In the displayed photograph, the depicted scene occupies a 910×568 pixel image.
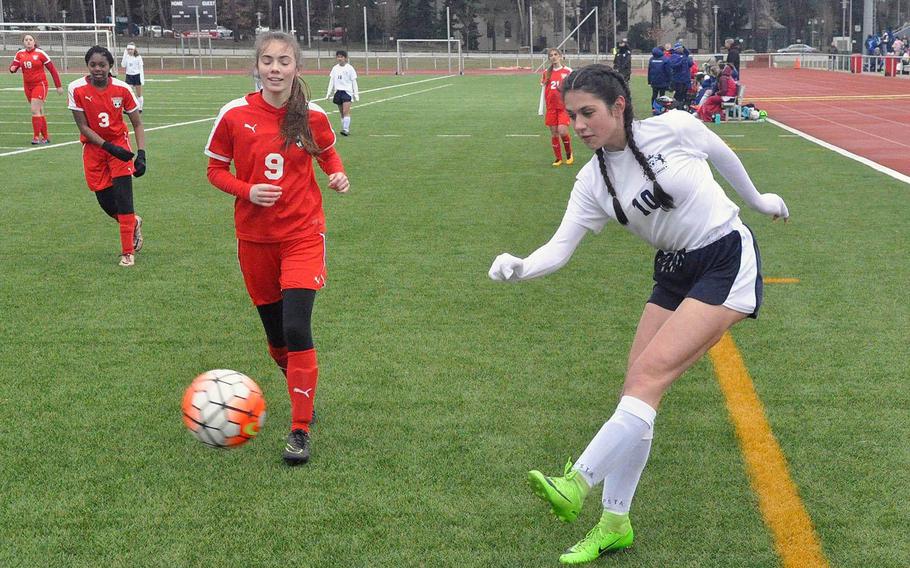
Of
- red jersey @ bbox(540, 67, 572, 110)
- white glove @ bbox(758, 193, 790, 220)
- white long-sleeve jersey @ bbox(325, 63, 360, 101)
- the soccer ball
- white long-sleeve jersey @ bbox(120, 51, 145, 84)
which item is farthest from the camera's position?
white long-sleeve jersey @ bbox(120, 51, 145, 84)

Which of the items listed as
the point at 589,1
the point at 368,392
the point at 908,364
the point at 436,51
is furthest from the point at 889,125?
the point at 589,1

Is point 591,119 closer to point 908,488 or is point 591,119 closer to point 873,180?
point 908,488

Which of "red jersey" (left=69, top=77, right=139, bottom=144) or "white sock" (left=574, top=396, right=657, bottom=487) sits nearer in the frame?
"white sock" (left=574, top=396, right=657, bottom=487)

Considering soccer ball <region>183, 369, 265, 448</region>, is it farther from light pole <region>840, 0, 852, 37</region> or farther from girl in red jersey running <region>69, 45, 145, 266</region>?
light pole <region>840, 0, 852, 37</region>

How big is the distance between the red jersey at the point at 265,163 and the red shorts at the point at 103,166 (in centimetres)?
505

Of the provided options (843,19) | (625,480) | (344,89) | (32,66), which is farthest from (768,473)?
(843,19)

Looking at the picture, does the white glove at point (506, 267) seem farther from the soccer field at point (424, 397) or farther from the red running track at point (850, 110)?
the red running track at point (850, 110)

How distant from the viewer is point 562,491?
3.76 meters

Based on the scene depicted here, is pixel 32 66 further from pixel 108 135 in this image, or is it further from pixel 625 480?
pixel 625 480

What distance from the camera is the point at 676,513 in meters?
4.49

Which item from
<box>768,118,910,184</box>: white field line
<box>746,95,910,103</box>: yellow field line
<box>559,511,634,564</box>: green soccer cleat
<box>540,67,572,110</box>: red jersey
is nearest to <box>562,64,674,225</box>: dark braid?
<box>559,511,634,564</box>: green soccer cleat

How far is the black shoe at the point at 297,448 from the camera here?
506 centimetres

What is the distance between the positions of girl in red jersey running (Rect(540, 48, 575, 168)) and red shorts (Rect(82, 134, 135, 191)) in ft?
29.9

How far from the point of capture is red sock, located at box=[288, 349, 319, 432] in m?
5.13
